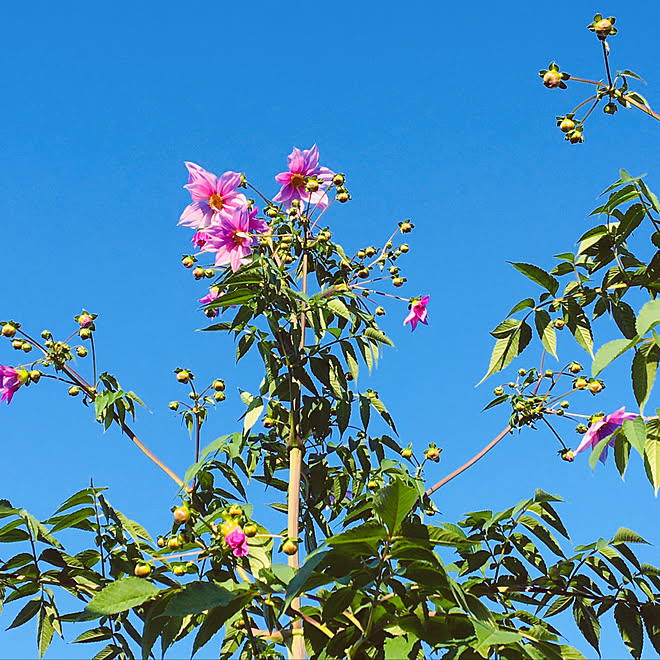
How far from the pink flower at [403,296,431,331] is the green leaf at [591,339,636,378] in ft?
3.84

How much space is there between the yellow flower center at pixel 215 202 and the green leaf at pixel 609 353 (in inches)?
60.1

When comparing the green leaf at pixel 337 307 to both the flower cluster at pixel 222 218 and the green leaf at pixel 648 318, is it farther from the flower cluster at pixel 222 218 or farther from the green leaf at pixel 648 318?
the green leaf at pixel 648 318

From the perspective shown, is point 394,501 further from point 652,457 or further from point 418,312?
point 418,312

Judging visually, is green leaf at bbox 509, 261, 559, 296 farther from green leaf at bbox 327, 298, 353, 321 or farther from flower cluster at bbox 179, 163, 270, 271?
flower cluster at bbox 179, 163, 270, 271

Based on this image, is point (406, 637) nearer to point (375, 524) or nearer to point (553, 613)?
point (375, 524)

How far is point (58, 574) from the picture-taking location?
214cm

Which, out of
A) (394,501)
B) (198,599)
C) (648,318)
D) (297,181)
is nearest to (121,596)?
(198,599)

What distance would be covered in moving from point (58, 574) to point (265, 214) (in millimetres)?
1354

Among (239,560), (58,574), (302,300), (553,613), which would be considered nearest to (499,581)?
(553,613)

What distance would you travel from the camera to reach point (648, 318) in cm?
169

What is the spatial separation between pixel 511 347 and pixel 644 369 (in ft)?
1.69

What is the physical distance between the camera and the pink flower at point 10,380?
2582mm

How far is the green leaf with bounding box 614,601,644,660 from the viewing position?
6.72 ft

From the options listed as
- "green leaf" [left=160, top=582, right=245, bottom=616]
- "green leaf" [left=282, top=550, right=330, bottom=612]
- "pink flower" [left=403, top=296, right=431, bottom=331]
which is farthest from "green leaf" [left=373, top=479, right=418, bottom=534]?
"pink flower" [left=403, top=296, right=431, bottom=331]
